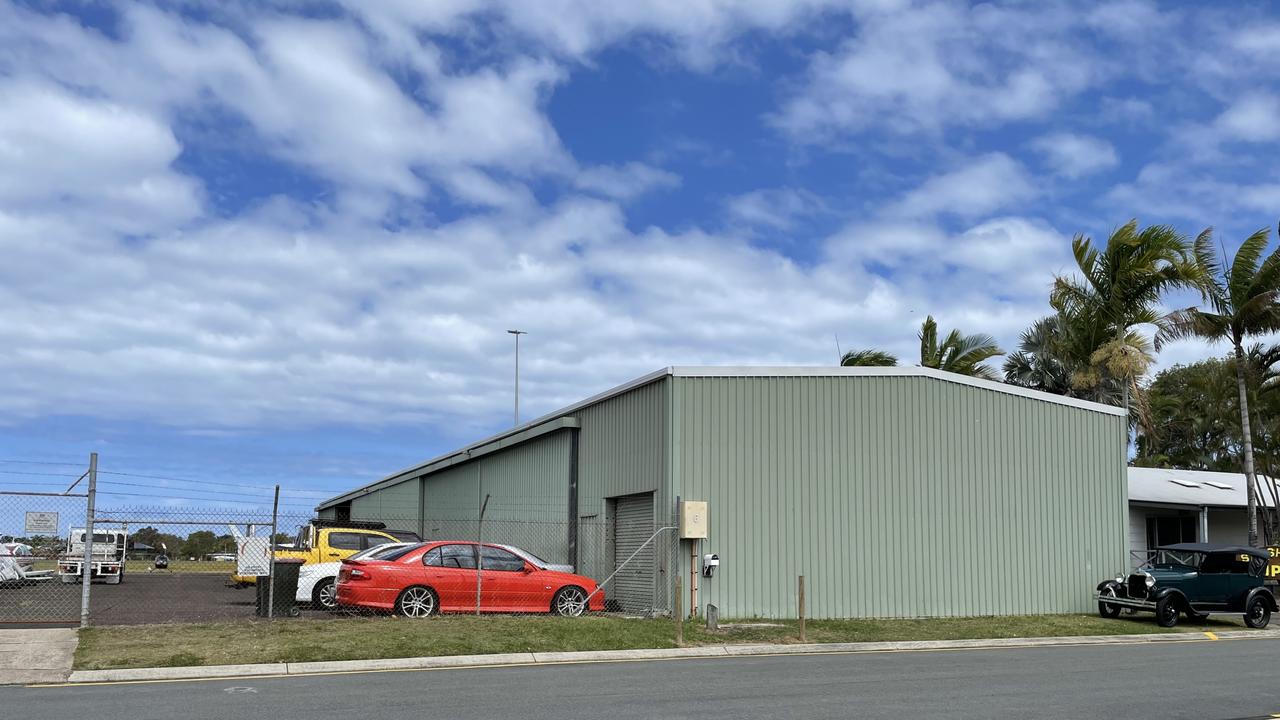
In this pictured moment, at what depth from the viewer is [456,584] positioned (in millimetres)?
18734

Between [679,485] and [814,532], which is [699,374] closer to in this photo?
[679,485]

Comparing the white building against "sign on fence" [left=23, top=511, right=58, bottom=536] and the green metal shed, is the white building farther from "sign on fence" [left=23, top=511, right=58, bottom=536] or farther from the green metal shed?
"sign on fence" [left=23, top=511, right=58, bottom=536]

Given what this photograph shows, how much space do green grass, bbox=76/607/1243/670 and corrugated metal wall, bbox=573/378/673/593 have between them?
2928 millimetres

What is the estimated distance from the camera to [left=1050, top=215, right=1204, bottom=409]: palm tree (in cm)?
2900

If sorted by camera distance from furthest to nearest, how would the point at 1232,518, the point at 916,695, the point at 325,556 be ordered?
1. the point at 1232,518
2. the point at 325,556
3. the point at 916,695

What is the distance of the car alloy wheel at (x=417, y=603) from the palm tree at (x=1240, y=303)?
2079 cm

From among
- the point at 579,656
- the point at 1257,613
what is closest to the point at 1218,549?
the point at 1257,613

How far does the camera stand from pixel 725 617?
20.1 metres

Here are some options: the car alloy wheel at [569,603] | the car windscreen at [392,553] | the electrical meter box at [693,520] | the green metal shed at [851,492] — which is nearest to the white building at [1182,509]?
the green metal shed at [851,492]

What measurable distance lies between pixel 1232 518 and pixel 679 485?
24.0 meters

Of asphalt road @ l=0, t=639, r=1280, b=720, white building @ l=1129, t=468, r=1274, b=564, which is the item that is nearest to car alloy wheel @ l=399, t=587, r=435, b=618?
asphalt road @ l=0, t=639, r=1280, b=720

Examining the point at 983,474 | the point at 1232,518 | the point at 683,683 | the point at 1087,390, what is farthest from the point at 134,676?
the point at 1232,518

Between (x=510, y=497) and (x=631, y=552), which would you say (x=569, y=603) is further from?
(x=510, y=497)

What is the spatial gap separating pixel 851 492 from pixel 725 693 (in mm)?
10410
